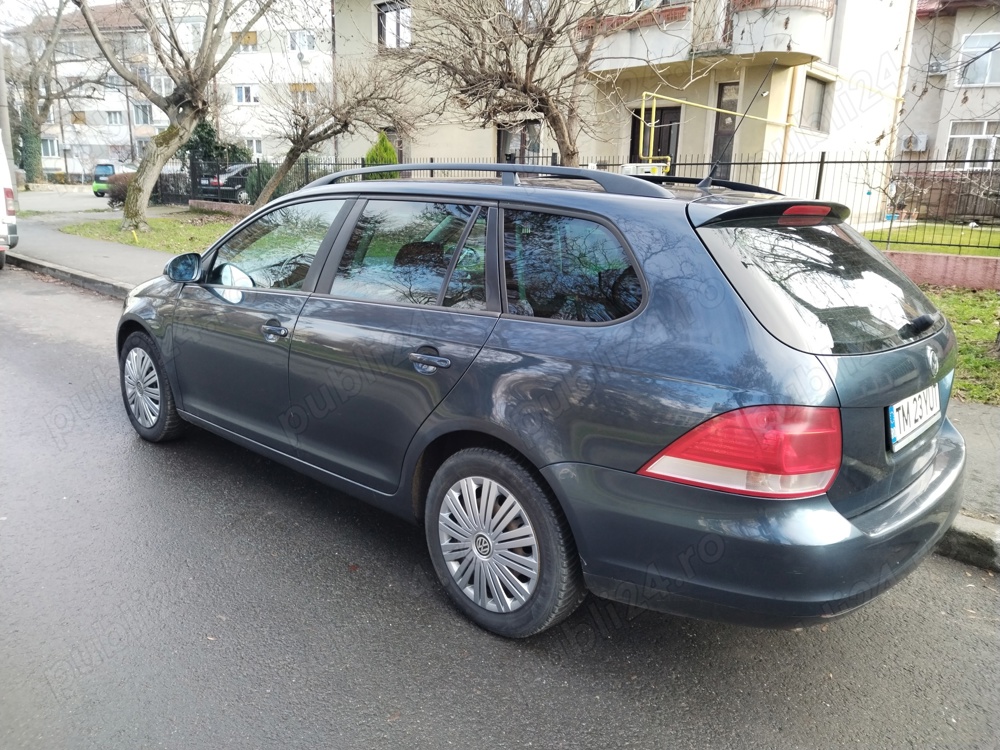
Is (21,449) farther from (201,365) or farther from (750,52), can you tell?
(750,52)

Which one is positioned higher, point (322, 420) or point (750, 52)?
point (750, 52)

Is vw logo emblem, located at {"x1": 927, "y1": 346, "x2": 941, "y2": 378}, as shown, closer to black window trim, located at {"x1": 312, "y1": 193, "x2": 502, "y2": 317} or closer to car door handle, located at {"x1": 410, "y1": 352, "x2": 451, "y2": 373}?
black window trim, located at {"x1": 312, "y1": 193, "x2": 502, "y2": 317}

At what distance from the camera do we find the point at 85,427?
17.1 feet

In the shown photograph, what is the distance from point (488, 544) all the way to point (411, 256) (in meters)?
1.31

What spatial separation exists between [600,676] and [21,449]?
4055mm

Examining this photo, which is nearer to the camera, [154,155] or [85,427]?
[85,427]

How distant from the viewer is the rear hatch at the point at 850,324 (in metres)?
2.36

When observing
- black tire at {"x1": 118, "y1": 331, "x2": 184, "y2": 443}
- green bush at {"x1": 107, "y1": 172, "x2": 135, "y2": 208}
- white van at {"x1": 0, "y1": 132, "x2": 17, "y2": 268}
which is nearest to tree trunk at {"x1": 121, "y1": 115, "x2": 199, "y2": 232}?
white van at {"x1": 0, "y1": 132, "x2": 17, "y2": 268}

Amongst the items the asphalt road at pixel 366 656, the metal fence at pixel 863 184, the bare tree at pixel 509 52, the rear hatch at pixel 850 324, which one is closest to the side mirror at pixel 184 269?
the asphalt road at pixel 366 656

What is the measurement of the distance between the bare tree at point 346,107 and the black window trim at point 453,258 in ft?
49.9

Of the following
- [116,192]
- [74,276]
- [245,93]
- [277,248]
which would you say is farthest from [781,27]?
[245,93]

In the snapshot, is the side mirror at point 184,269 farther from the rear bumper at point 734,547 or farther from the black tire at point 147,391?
the rear bumper at point 734,547

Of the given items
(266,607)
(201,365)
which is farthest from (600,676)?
(201,365)

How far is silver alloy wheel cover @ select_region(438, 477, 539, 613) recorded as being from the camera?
2.82 metres
